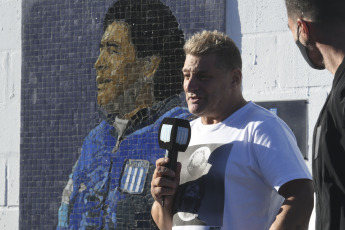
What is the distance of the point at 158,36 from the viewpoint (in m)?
4.50

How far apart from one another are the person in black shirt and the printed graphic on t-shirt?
77 centimetres

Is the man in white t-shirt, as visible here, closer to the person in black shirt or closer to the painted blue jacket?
the person in black shirt

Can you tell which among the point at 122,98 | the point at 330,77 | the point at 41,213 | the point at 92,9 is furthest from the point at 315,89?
the point at 41,213

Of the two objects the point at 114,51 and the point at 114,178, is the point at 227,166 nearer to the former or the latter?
the point at 114,178

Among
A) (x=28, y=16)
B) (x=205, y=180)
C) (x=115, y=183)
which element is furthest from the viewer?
(x=28, y=16)

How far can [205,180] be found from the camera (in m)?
2.52

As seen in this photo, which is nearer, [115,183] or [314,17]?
[314,17]

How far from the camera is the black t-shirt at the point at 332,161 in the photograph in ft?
5.34

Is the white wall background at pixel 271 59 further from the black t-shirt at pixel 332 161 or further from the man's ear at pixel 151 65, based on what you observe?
the black t-shirt at pixel 332 161

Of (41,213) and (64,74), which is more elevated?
(64,74)

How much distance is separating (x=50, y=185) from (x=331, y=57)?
10.9 feet

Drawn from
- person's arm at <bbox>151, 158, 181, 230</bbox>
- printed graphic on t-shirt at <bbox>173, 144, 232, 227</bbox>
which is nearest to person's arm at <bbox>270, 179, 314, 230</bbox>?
printed graphic on t-shirt at <bbox>173, 144, 232, 227</bbox>

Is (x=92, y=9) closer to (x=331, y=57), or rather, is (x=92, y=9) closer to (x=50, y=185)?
(x=50, y=185)
